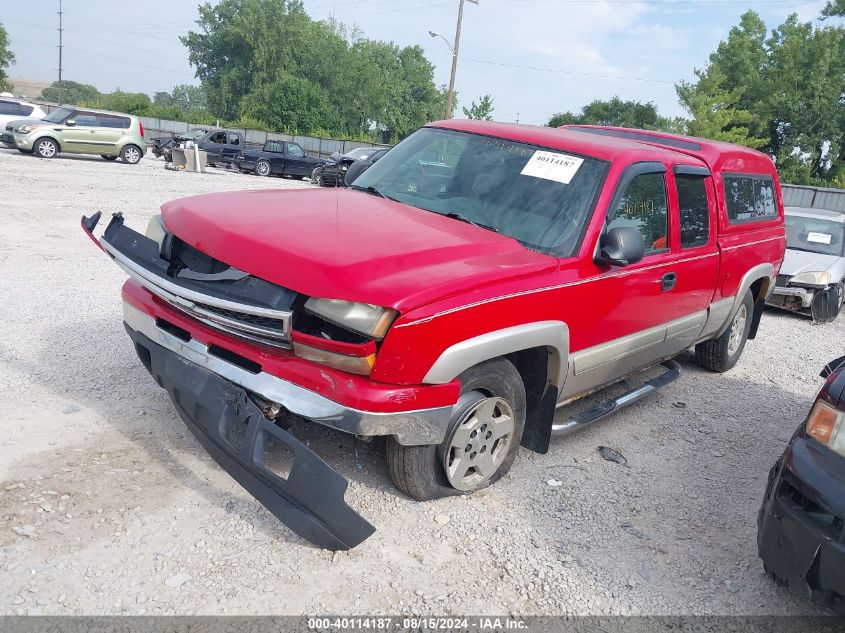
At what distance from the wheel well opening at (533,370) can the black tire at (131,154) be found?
69.2ft

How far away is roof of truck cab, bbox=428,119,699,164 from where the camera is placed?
Result: 412 cm

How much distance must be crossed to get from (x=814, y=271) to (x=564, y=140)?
21.6 feet

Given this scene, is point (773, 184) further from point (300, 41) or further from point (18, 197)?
point (300, 41)

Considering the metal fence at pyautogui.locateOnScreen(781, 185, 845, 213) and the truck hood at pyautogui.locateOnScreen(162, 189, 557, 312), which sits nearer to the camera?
the truck hood at pyautogui.locateOnScreen(162, 189, 557, 312)


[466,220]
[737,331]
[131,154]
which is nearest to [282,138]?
[131,154]

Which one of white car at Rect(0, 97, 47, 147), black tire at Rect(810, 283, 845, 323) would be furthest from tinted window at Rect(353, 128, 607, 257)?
white car at Rect(0, 97, 47, 147)

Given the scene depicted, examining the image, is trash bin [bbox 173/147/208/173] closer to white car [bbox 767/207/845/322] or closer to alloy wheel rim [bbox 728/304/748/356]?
white car [bbox 767/207/845/322]

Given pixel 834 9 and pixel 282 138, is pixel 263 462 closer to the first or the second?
pixel 282 138

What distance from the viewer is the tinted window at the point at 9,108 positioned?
2131 centimetres

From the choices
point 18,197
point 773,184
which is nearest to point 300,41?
point 18,197

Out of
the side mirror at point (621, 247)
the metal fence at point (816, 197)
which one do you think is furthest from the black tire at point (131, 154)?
the metal fence at point (816, 197)

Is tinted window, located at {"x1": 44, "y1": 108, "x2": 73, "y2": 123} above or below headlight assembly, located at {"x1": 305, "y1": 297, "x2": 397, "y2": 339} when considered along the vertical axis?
above

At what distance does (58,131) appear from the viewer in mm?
20172

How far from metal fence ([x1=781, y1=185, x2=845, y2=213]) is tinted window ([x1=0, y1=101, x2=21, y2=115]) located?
26713 mm
